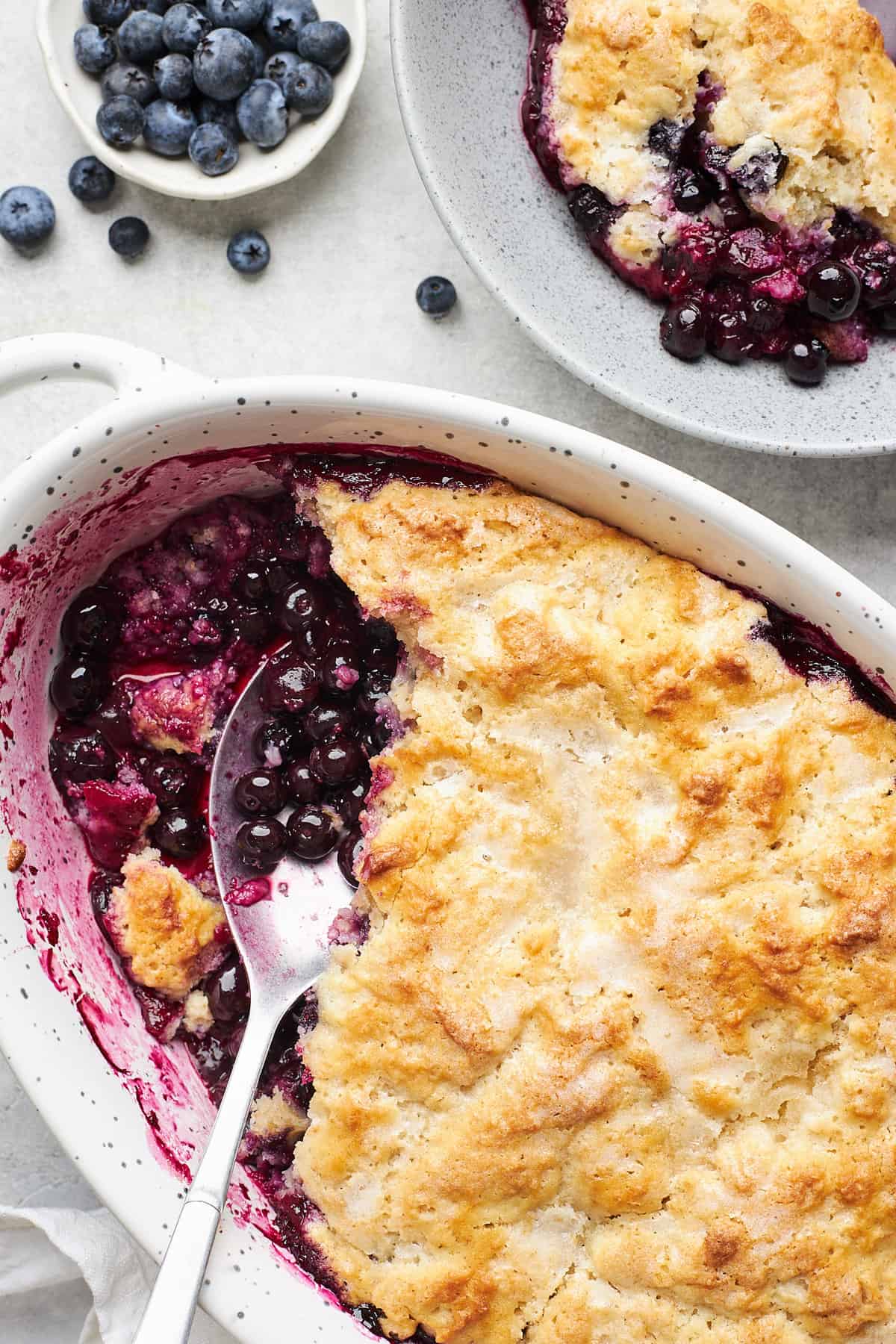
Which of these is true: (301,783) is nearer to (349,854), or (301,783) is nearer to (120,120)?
(349,854)

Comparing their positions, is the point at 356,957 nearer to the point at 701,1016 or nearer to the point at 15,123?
the point at 701,1016

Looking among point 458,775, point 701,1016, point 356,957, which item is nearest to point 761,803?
point 701,1016

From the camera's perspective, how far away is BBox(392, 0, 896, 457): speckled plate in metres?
2.56

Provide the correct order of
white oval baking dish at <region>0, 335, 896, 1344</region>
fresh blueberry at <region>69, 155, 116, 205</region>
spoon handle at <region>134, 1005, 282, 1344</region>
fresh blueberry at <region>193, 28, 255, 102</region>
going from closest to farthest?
spoon handle at <region>134, 1005, 282, 1344</region>, white oval baking dish at <region>0, 335, 896, 1344</region>, fresh blueberry at <region>193, 28, 255, 102</region>, fresh blueberry at <region>69, 155, 116, 205</region>

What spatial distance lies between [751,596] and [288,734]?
93cm

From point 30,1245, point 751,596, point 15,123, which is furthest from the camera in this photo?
point 15,123

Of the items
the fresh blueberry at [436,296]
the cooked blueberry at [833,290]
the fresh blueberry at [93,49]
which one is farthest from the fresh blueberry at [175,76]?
the cooked blueberry at [833,290]

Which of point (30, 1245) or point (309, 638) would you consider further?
point (30, 1245)

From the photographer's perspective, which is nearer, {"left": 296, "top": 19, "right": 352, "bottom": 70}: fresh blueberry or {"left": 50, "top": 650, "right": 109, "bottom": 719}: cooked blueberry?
{"left": 50, "top": 650, "right": 109, "bottom": 719}: cooked blueberry

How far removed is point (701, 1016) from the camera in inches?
84.5

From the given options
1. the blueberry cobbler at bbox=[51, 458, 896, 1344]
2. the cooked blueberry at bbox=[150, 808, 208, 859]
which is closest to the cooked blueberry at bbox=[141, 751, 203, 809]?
the cooked blueberry at bbox=[150, 808, 208, 859]

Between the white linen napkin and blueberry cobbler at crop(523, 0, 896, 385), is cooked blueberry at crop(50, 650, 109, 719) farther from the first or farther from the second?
blueberry cobbler at crop(523, 0, 896, 385)

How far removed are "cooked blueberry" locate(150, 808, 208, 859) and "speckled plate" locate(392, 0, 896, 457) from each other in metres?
1.18

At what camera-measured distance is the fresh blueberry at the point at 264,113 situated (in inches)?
107
